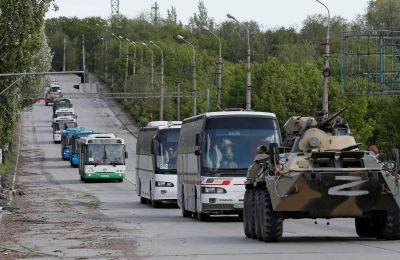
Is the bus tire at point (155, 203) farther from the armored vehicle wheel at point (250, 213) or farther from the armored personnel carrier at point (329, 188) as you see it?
the armored personnel carrier at point (329, 188)

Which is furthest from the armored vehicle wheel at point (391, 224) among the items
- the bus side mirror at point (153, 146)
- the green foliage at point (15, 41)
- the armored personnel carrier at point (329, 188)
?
the green foliage at point (15, 41)

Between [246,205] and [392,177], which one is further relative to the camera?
[246,205]

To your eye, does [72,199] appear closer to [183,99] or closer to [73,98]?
[183,99]

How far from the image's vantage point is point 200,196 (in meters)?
32.0

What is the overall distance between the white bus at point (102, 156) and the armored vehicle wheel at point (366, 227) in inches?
1692

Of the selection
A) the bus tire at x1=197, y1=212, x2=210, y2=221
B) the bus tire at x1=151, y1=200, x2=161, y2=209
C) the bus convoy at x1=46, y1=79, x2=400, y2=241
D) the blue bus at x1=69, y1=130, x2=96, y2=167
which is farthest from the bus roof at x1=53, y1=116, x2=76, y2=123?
the bus tire at x1=197, y1=212, x2=210, y2=221

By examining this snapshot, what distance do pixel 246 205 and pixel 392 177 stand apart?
3445 millimetres

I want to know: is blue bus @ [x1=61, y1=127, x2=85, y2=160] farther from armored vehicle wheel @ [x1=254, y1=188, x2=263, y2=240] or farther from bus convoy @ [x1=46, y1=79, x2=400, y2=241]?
armored vehicle wheel @ [x1=254, y1=188, x2=263, y2=240]

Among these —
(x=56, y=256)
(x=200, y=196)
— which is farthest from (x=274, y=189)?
(x=200, y=196)

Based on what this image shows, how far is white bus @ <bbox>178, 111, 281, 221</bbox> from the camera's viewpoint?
1246 inches

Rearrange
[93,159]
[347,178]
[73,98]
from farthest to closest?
[73,98] < [93,159] < [347,178]

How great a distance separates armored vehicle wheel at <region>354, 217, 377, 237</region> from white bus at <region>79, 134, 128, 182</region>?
4297cm

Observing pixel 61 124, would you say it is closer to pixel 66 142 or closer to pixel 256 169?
pixel 66 142

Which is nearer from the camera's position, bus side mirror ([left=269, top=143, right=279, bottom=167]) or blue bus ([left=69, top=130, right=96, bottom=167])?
bus side mirror ([left=269, top=143, right=279, bottom=167])
